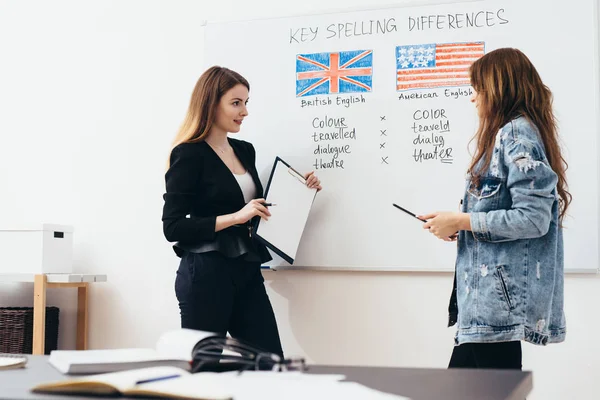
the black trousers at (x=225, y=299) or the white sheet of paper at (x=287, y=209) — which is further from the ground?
the white sheet of paper at (x=287, y=209)

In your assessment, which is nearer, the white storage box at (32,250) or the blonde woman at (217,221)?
the blonde woman at (217,221)

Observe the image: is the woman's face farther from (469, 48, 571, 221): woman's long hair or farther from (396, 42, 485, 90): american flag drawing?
(469, 48, 571, 221): woman's long hair

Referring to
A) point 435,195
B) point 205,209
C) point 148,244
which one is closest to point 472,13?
point 435,195

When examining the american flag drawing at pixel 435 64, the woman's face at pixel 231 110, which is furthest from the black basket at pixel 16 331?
the american flag drawing at pixel 435 64

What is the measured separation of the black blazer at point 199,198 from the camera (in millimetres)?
2414

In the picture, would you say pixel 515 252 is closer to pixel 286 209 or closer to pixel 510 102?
pixel 510 102

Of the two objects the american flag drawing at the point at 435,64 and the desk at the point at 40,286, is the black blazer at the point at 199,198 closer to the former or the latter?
the desk at the point at 40,286

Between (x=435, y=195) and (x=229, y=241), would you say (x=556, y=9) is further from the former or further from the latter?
(x=229, y=241)

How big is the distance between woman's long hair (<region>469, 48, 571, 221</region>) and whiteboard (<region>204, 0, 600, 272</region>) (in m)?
0.75

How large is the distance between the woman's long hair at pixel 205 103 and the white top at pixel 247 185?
0.68ft

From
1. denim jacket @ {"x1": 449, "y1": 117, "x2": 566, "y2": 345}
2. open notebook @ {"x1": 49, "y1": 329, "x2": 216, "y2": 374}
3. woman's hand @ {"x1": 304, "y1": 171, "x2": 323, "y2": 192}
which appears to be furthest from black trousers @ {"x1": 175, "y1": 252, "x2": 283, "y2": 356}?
open notebook @ {"x1": 49, "y1": 329, "x2": 216, "y2": 374}

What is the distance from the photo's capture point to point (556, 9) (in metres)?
2.57

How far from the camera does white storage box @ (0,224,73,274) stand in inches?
113

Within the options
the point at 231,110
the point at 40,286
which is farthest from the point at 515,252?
the point at 40,286
